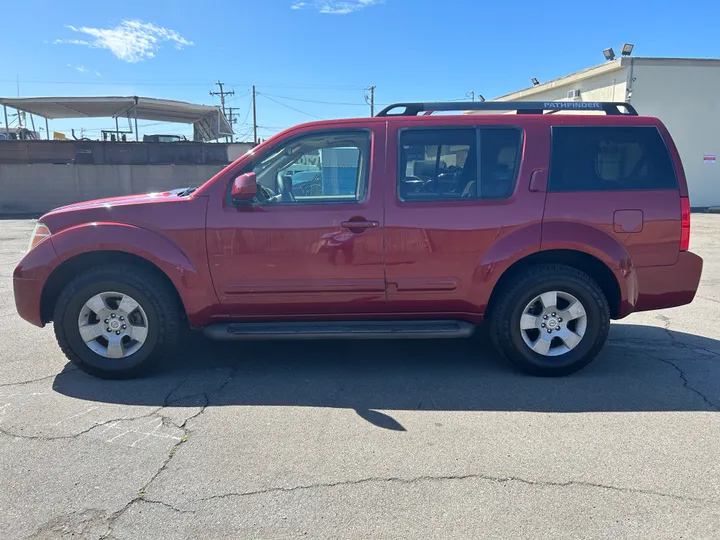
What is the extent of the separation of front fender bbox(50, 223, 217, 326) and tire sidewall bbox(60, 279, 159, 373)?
26 centimetres

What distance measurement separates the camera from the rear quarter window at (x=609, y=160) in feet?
13.3

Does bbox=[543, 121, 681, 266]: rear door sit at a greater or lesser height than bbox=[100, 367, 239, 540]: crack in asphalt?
greater

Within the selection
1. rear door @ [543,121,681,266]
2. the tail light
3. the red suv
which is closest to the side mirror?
the red suv

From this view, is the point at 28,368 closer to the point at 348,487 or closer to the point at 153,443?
the point at 153,443

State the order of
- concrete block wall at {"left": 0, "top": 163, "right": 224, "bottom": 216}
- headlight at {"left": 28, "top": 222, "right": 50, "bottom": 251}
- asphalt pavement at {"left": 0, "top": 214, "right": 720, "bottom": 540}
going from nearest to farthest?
1. asphalt pavement at {"left": 0, "top": 214, "right": 720, "bottom": 540}
2. headlight at {"left": 28, "top": 222, "right": 50, "bottom": 251}
3. concrete block wall at {"left": 0, "top": 163, "right": 224, "bottom": 216}

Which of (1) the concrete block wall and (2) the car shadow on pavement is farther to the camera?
(1) the concrete block wall

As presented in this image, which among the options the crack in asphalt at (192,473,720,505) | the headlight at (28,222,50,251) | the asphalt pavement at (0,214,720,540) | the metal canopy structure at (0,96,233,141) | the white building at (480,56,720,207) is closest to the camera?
the asphalt pavement at (0,214,720,540)

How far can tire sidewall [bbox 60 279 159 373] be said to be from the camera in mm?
3961

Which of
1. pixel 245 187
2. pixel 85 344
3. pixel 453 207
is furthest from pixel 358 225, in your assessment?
pixel 85 344

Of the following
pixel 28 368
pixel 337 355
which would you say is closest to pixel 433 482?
pixel 337 355

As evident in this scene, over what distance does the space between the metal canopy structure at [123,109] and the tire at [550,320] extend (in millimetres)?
20430

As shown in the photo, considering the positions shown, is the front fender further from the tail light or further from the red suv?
the tail light

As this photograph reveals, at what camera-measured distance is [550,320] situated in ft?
13.5

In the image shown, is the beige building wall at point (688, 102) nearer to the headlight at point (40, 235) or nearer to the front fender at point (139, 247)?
the front fender at point (139, 247)
